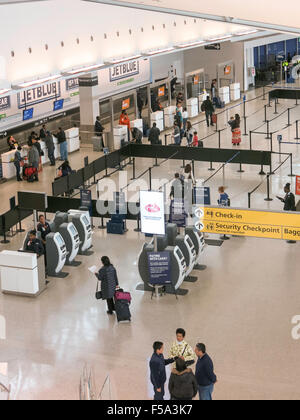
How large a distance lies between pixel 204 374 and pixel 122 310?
398 cm

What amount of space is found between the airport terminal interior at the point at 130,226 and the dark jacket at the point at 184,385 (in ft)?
1.79

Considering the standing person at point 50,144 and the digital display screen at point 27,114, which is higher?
the digital display screen at point 27,114

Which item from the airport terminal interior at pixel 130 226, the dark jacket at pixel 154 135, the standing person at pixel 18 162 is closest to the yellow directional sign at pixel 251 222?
the airport terminal interior at pixel 130 226

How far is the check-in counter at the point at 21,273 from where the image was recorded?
1567 cm

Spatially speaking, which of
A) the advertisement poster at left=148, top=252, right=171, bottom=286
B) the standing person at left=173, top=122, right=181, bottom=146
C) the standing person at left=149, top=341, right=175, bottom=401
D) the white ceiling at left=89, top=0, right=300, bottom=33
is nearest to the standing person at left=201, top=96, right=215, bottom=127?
the standing person at left=173, top=122, right=181, bottom=146

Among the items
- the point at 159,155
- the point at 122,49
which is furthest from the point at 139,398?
the point at 122,49

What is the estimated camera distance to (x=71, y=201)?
64.6 feet

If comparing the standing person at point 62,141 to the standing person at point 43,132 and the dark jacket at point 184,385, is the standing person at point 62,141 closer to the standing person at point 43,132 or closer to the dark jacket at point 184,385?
the standing person at point 43,132

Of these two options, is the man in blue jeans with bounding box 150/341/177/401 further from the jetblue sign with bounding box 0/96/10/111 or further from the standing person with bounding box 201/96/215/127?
the standing person with bounding box 201/96/215/127

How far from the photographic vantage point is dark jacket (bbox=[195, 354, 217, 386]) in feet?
34.6

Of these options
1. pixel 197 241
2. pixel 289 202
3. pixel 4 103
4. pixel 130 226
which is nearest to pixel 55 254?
pixel 197 241

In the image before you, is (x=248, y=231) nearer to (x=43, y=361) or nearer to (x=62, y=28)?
(x=43, y=361)

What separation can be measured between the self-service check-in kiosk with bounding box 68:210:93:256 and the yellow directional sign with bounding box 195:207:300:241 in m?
3.44
